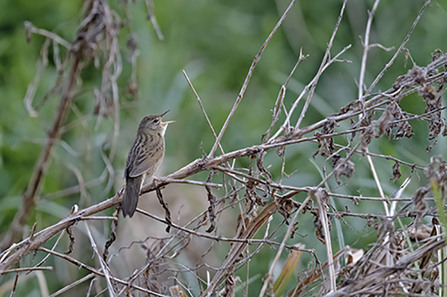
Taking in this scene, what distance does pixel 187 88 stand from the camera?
5.19 metres

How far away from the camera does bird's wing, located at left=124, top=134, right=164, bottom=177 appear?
3.10 m

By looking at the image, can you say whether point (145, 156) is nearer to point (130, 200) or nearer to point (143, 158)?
point (143, 158)

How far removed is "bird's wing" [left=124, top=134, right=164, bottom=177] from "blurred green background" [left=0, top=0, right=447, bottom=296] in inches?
16.8

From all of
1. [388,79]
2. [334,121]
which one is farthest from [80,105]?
[334,121]

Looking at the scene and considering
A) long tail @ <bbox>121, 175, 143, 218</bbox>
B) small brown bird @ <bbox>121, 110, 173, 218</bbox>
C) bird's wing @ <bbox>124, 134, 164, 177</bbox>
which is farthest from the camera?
bird's wing @ <bbox>124, 134, 164, 177</bbox>

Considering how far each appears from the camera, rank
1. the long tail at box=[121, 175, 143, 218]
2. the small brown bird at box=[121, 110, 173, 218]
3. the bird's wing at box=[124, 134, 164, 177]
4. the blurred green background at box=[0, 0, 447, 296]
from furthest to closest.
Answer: the blurred green background at box=[0, 0, 447, 296] < the bird's wing at box=[124, 134, 164, 177] < the small brown bird at box=[121, 110, 173, 218] < the long tail at box=[121, 175, 143, 218]

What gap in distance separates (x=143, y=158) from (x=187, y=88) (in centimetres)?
208

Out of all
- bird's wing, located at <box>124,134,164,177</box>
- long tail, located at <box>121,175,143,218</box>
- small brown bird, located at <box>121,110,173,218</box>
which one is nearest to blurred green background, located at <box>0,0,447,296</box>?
small brown bird, located at <box>121,110,173,218</box>

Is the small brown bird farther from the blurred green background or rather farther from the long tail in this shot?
the blurred green background

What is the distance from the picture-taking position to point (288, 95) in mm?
5117

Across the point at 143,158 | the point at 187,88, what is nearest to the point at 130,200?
the point at 143,158

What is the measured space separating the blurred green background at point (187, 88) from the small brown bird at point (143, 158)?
0.28 metres

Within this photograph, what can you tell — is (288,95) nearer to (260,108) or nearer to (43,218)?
(260,108)

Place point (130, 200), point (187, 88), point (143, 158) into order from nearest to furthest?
point (130, 200) < point (143, 158) < point (187, 88)
